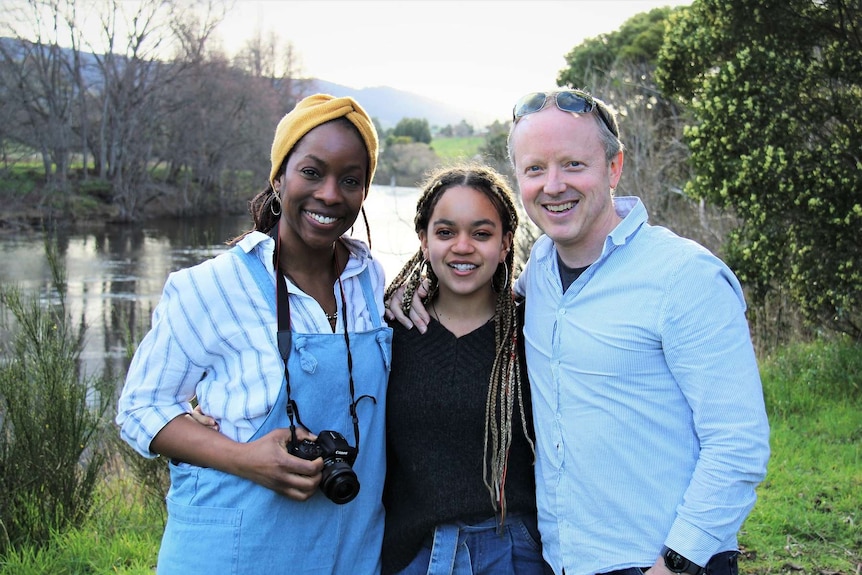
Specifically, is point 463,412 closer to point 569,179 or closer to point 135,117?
point 569,179

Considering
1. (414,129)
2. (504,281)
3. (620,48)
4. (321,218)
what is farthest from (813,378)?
(414,129)

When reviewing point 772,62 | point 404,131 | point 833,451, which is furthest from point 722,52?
point 404,131

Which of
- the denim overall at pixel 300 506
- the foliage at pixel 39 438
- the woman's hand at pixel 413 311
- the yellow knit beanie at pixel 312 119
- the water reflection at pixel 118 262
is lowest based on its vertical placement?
the water reflection at pixel 118 262

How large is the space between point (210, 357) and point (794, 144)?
609 centimetres

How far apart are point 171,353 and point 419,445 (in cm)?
79

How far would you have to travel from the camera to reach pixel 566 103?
7.40ft

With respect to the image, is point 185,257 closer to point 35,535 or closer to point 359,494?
point 35,535

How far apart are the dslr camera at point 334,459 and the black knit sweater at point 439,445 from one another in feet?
0.99

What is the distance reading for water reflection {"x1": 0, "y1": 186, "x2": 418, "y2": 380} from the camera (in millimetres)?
14312

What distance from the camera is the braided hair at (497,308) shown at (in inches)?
92.1

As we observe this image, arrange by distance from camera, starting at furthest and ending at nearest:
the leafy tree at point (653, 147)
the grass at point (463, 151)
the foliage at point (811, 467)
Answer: the leafy tree at point (653, 147)
the foliage at point (811, 467)
the grass at point (463, 151)

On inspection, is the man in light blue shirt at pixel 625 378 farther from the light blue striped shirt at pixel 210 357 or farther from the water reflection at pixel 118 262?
the water reflection at pixel 118 262

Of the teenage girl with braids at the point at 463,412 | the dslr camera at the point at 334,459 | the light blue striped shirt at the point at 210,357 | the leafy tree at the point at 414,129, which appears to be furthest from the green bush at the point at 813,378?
the leafy tree at the point at 414,129

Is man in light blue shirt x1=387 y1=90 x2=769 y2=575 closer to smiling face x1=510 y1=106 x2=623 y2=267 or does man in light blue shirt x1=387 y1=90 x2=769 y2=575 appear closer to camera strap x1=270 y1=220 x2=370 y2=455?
smiling face x1=510 y1=106 x2=623 y2=267
